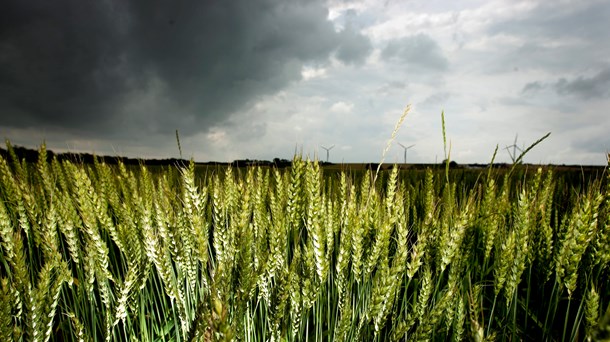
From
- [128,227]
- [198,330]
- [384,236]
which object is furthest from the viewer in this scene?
[128,227]

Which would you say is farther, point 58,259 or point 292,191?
point 292,191

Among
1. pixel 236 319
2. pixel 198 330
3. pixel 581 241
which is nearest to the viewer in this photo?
pixel 198 330

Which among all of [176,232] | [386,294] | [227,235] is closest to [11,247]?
[176,232]

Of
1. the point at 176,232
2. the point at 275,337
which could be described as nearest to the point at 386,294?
the point at 275,337

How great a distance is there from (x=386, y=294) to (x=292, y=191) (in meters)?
0.78

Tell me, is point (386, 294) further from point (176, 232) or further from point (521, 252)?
point (176, 232)

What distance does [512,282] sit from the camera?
1.67 meters

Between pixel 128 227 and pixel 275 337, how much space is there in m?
0.92

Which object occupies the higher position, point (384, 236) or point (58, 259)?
point (384, 236)

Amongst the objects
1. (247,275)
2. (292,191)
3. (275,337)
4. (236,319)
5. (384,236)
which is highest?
(292,191)

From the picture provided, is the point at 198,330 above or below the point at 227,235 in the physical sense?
below

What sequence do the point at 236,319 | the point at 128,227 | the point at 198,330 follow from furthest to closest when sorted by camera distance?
the point at 128,227 → the point at 236,319 → the point at 198,330

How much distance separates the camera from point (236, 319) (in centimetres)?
121

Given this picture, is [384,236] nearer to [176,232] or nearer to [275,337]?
[275,337]
